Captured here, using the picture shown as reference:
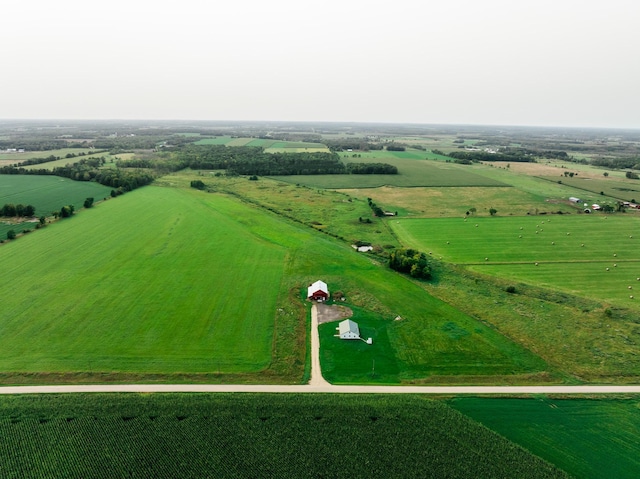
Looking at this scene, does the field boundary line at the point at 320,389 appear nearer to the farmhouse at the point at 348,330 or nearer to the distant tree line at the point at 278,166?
the farmhouse at the point at 348,330

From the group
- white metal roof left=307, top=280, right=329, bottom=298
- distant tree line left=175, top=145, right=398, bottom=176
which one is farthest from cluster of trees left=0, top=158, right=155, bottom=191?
white metal roof left=307, top=280, right=329, bottom=298

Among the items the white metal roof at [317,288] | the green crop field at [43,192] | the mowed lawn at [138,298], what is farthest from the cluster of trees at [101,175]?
the white metal roof at [317,288]

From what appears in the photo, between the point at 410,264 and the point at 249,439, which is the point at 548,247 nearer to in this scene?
the point at 410,264

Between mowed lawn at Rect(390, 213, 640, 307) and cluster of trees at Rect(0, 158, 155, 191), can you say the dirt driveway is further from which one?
cluster of trees at Rect(0, 158, 155, 191)

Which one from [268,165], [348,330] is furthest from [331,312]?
[268,165]

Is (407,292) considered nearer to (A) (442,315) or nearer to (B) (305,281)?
(A) (442,315)
